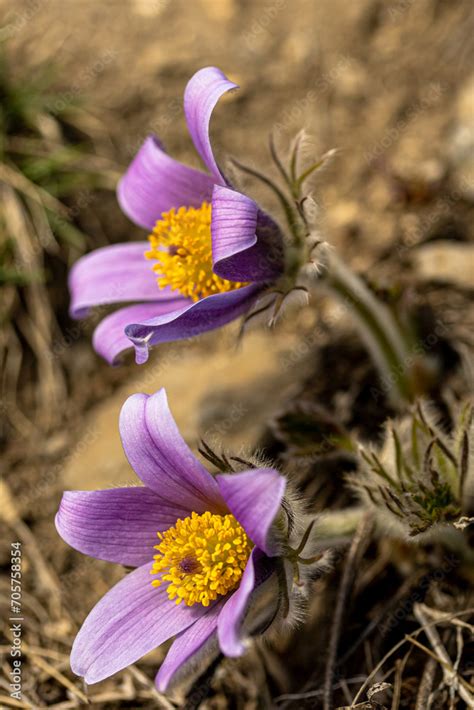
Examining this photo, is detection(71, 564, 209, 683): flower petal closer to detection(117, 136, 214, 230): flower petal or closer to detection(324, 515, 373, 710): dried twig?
detection(324, 515, 373, 710): dried twig

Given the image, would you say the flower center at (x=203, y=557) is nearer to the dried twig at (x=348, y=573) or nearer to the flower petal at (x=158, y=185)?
the dried twig at (x=348, y=573)

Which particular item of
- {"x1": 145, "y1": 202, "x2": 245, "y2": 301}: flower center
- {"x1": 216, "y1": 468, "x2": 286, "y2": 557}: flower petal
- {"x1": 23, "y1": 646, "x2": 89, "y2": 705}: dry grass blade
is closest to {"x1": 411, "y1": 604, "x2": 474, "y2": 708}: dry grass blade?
{"x1": 216, "y1": 468, "x2": 286, "y2": 557}: flower petal

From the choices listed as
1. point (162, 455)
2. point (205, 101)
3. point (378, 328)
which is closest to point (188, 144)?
point (378, 328)

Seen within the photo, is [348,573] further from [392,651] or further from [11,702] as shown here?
[11,702]

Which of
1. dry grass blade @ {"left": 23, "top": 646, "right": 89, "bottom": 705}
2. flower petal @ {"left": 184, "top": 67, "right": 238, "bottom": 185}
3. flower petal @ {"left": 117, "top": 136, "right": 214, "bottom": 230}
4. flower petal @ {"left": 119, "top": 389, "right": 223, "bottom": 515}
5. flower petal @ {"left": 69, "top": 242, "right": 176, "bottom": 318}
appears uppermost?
flower petal @ {"left": 184, "top": 67, "right": 238, "bottom": 185}

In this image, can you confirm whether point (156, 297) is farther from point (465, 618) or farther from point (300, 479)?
point (465, 618)

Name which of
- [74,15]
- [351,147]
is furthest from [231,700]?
[74,15]

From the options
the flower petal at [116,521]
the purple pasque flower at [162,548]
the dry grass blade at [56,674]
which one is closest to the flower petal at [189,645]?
the purple pasque flower at [162,548]
